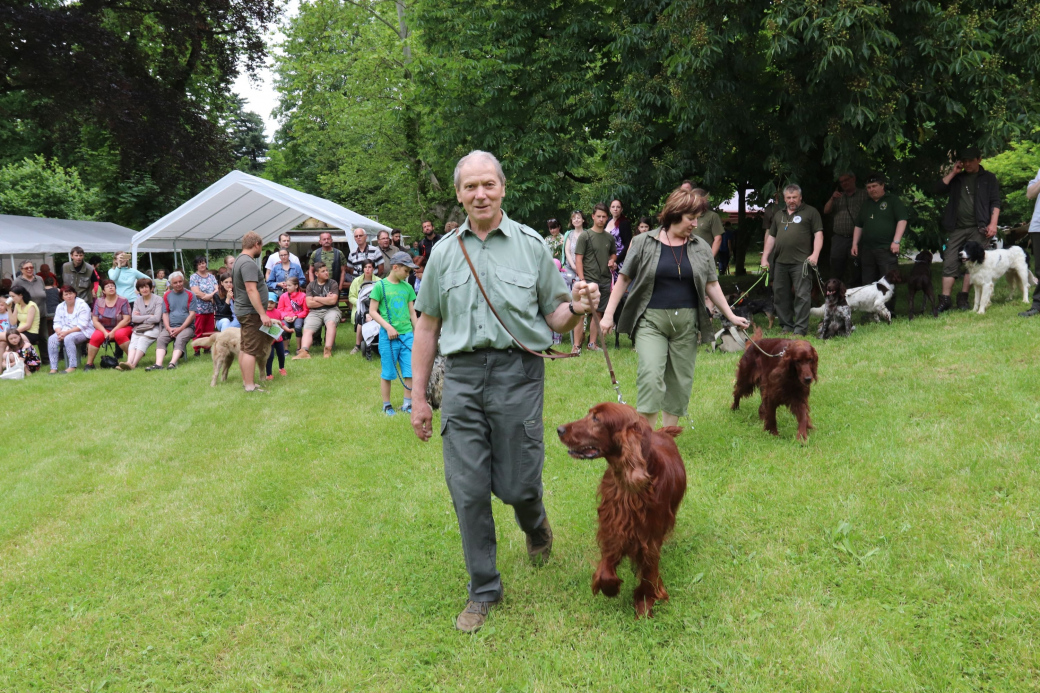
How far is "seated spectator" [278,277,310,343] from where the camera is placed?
517 inches

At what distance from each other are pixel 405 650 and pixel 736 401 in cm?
468

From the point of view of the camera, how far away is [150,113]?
1872 centimetres

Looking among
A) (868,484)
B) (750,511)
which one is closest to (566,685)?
(750,511)

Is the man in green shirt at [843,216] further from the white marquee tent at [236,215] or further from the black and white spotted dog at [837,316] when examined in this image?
the white marquee tent at [236,215]

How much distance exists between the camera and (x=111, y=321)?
13594mm

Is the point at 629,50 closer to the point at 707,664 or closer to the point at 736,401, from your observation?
the point at 736,401

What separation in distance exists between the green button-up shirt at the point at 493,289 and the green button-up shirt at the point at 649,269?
194 centimetres

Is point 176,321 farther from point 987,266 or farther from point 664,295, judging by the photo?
point 987,266

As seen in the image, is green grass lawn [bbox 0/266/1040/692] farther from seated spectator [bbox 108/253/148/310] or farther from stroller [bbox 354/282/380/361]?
seated spectator [bbox 108/253/148/310]

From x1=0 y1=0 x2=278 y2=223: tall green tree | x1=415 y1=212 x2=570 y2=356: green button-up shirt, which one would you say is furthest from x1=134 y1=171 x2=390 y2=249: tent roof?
x1=415 y1=212 x2=570 y2=356: green button-up shirt

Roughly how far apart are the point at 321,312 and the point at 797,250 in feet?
26.9

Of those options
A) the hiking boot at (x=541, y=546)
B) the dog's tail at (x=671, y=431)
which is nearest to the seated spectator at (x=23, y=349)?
the hiking boot at (x=541, y=546)

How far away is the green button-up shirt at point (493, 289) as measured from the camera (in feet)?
11.6

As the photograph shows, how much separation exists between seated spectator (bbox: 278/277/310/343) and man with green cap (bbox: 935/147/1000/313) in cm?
1067
